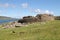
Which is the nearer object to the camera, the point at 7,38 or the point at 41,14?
the point at 7,38

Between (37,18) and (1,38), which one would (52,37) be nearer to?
(1,38)

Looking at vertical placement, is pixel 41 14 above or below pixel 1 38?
above

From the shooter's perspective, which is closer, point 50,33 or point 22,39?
point 22,39

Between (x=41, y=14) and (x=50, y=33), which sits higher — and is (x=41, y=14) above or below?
Result: above

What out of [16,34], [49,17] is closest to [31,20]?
[49,17]

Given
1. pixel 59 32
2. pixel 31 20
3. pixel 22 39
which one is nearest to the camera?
pixel 22 39

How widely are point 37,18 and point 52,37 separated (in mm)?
20560

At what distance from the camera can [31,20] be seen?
4775 centimetres

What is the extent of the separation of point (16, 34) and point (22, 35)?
1.51 metres

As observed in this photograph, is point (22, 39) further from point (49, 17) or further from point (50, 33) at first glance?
point (49, 17)

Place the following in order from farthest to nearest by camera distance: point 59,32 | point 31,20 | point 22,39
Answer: point 31,20
point 59,32
point 22,39

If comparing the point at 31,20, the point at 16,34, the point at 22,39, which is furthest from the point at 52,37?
the point at 31,20

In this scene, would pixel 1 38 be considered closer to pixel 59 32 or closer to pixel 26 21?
pixel 59 32

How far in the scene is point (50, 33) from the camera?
30672mm
